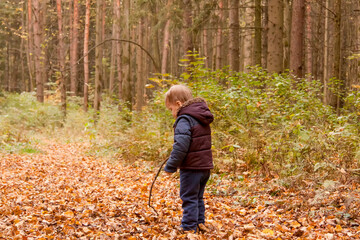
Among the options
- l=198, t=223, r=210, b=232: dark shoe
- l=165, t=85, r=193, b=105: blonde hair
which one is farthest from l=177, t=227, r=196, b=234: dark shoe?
l=165, t=85, r=193, b=105: blonde hair

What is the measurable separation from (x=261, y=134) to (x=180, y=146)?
122 inches

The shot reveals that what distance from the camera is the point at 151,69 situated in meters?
41.4

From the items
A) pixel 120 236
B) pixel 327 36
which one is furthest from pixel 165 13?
pixel 120 236

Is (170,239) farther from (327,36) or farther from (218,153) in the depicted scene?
(327,36)

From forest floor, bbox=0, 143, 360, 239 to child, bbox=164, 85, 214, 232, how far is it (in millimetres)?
352

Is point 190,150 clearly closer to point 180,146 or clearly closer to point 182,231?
point 180,146

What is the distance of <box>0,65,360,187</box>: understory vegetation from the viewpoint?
5.48m

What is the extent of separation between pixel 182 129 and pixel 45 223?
224 cm

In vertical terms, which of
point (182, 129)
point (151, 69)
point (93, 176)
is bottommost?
point (93, 176)

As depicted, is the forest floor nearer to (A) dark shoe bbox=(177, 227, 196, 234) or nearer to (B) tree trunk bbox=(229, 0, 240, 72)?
(A) dark shoe bbox=(177, 227, 196, 234)

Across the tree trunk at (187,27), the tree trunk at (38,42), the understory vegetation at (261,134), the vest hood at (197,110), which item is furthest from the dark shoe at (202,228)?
the tree trunk at (38,42)

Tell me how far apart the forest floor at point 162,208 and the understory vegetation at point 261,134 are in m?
0.34

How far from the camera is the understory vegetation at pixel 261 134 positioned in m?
5.48

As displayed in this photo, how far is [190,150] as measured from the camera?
3.82 m
